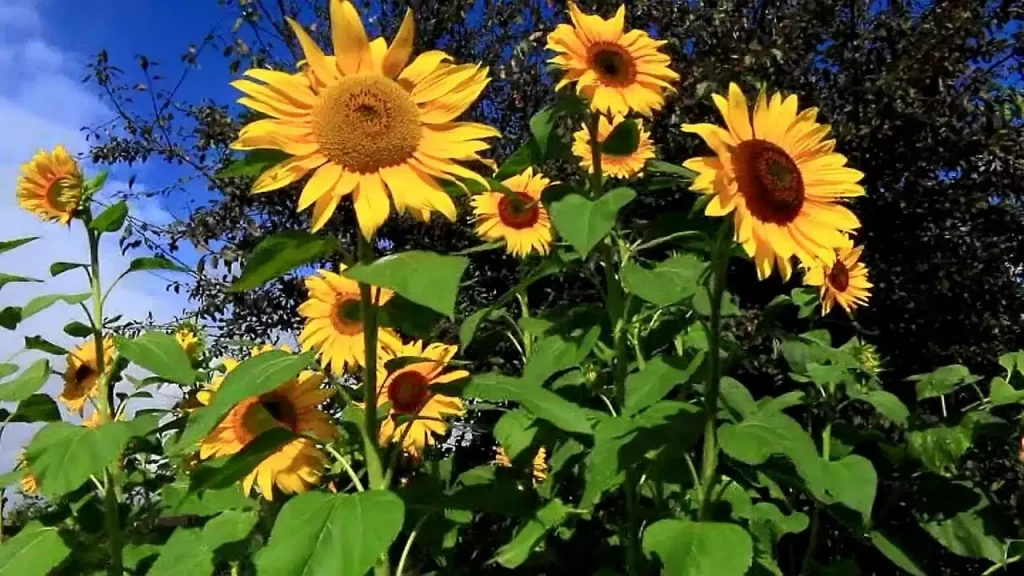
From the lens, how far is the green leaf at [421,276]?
1.12 meters

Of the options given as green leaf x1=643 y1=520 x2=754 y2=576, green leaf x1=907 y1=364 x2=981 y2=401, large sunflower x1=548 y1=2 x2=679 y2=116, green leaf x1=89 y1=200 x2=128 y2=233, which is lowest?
green leaf x1=643 y1=520 x2=754 y2=576

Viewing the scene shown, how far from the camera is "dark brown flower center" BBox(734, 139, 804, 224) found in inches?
55.1

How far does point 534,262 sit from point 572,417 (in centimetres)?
106

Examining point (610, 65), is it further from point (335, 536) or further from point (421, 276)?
point (335, 536)

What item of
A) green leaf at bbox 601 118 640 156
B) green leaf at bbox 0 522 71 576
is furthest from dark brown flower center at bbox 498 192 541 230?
green leaf at bbox 0 522 71 576

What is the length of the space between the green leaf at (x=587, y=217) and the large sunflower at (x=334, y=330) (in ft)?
1.59

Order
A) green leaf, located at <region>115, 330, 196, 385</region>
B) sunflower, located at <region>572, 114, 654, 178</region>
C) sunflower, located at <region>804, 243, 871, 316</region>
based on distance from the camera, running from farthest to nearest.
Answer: sunflower, located at <region>804, 243, 871, 316</region>
sunflower, located at <region>572, 114, 654, 178</region>
green leaf, located at <region>115, 330, 196, 385</region>

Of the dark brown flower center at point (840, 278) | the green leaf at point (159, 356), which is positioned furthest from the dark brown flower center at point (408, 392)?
the dark brown flower center at point (840, 278)

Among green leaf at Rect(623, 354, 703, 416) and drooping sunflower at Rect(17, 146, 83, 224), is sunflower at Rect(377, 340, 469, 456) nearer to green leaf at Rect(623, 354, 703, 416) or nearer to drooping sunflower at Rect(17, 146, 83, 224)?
green leaf at Rect(623, 354, 703, 416)

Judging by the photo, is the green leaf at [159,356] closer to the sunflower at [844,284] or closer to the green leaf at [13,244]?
the green leaf at [13,244]

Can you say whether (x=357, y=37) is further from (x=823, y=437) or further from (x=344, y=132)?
(x=823, y=437)

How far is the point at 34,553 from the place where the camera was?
5.95 feet

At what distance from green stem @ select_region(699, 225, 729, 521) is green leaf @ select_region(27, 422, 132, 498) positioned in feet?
2.83

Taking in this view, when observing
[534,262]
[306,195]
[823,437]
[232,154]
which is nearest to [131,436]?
[306,195]
